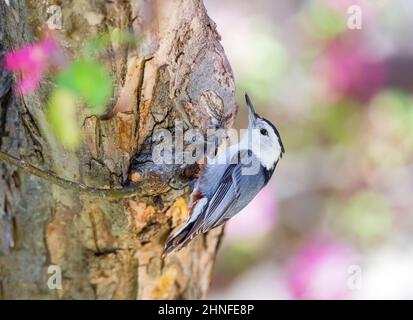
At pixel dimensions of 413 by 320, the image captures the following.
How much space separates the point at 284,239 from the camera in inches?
116

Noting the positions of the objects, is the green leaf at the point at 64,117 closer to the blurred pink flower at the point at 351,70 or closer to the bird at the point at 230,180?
the bird at the point at 230,180

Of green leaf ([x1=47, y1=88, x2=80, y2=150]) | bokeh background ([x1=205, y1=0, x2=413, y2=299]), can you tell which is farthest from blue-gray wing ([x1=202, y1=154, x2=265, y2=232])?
bokeh background ([x1=205, y1=0, x2=413, y2=299])

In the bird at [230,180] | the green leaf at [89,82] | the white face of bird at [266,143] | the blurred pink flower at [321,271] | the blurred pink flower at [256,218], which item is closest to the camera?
the green leaf at [89,82]

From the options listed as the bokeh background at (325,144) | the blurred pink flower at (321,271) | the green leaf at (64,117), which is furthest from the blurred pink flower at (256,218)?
the green leaf at (64,117)

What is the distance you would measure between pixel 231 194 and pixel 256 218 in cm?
64

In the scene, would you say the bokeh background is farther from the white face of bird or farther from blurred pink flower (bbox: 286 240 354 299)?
the white face of bird

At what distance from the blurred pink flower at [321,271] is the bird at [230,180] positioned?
0.49 m

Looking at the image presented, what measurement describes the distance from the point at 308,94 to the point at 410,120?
14.2 inches

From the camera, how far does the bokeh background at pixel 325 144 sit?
2643 millimetres

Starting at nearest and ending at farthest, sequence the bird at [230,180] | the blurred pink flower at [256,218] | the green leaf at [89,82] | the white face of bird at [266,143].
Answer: the green leaf at [89,82], the bird at [230,180], the white face of bird at [266,143], the blurred pink flower at [256,218]

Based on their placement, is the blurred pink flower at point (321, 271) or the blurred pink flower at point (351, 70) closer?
the blurred pink flower at point (321, 271)

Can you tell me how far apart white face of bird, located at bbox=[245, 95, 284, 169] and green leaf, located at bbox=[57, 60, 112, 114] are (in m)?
0.68

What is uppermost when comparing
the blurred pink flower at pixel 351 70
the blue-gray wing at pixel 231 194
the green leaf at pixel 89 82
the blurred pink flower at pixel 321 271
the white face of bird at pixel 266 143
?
the green leaf at pixel 89 82

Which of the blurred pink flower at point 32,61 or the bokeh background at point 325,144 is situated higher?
the blurred pink flower at point 32,61
